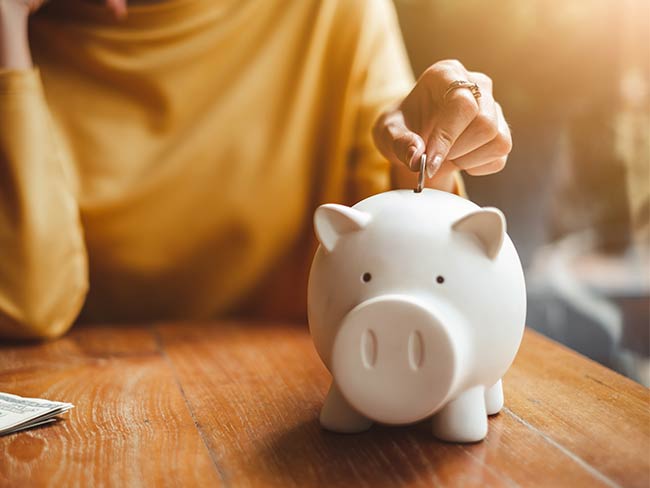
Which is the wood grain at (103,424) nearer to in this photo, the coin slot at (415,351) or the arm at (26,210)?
the arm at (26,210)

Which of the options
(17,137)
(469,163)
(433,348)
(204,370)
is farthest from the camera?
(17,137)

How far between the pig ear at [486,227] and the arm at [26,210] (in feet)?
1.99

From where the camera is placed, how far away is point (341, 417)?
0.59 metres

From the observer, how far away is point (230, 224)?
1111 mm

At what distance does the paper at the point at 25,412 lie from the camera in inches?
24.1

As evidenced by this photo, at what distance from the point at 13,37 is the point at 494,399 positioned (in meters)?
0.76

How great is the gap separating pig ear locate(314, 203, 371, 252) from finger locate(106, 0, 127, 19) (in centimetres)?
62

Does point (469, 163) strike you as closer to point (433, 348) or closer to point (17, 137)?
point (433, 348)

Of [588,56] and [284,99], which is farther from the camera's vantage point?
[588,56]

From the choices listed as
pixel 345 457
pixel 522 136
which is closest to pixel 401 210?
pixel 345 457

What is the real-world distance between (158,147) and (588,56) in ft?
3.04

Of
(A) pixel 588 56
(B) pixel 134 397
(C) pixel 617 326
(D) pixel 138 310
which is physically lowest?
(C) pixel 617 326

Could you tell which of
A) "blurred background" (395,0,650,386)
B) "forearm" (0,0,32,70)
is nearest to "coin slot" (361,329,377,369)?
"forearm" (0,0,32,70)

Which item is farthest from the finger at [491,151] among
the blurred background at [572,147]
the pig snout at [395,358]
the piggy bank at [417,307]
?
the blurred background at [572,147]
